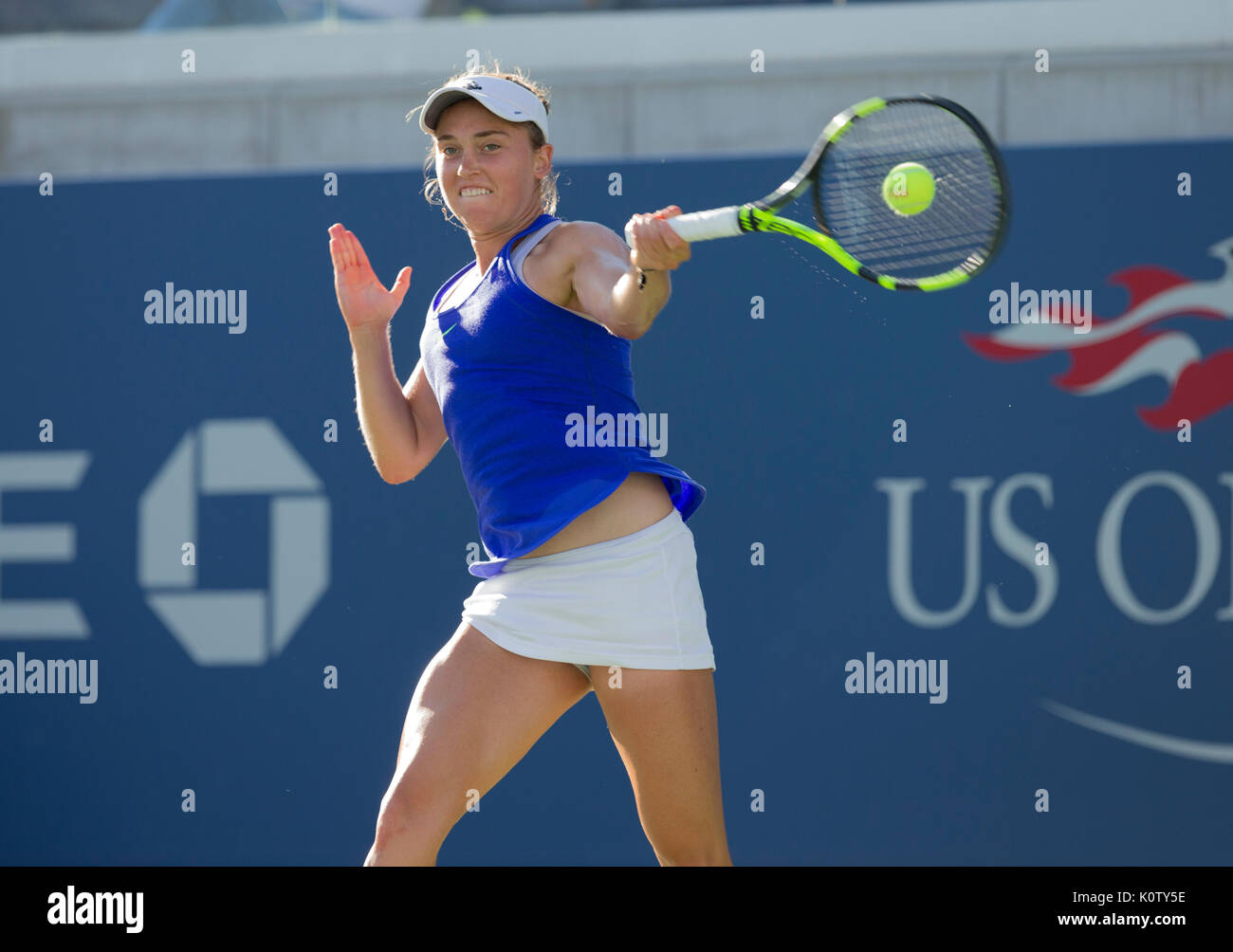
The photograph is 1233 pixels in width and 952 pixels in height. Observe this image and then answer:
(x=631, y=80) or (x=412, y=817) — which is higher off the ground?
(x=631, y=80)

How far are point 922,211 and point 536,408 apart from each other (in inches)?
28.3

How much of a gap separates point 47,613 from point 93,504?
1.15 ft

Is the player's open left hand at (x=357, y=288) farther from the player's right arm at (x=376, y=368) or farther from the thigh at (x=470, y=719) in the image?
the thigh at (x=470, y=719)

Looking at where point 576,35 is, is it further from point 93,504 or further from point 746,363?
point 93,504

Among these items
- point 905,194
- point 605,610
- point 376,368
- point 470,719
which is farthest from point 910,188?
point 470,719

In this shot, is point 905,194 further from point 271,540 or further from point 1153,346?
point 271,540

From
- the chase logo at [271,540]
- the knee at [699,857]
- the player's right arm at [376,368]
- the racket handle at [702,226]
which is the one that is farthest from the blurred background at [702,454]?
the racket handle at [702,226]

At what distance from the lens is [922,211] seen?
255cm

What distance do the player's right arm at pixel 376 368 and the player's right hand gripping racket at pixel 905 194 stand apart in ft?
2.43

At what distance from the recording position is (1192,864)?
165 inches

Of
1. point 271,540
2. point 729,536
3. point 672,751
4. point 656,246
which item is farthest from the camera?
point 271,540

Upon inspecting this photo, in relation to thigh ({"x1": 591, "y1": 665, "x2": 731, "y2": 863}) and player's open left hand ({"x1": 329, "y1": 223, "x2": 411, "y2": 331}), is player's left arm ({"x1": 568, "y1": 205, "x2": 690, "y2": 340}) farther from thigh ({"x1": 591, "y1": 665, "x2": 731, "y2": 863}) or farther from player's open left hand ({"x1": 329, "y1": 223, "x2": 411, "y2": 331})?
thigh ({"x1": 591, "y1": 665, "x2": 731, "y2": 863})
